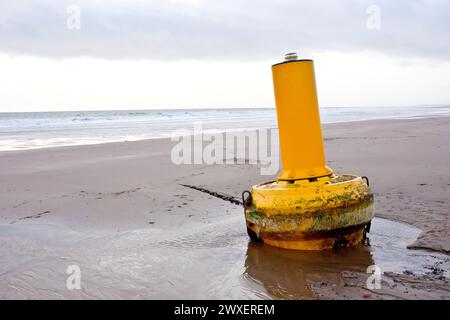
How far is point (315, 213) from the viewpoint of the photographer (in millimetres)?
2570

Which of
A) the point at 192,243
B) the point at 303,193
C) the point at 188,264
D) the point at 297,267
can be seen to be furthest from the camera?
the point at 192,243

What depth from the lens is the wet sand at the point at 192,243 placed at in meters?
2.34

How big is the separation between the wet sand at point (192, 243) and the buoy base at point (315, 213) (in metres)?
0.09

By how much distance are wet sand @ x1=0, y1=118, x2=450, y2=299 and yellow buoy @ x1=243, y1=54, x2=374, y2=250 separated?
13 centimetres

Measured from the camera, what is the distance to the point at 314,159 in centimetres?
283

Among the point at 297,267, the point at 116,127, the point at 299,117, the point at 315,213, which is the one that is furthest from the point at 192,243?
the point at 116,127

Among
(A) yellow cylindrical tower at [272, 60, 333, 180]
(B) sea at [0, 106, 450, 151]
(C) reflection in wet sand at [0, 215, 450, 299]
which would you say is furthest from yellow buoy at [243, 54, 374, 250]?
(B) sea at [0, 106, 450, 151]

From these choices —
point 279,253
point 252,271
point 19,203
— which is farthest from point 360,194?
point 19,203

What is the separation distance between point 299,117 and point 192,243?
48.7 inches

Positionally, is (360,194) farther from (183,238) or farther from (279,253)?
(183,238)

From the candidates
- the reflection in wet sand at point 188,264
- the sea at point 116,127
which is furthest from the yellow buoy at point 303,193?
the sea at point 116,127

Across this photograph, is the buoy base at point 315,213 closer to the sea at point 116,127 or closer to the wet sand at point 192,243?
the wet sand at point 192,243

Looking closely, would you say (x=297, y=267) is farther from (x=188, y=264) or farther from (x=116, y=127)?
(x=116, y=127)
